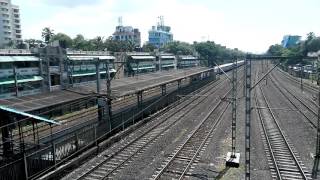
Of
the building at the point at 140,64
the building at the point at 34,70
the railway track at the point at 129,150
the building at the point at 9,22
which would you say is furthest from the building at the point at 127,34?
the railway track at the point at 129,150

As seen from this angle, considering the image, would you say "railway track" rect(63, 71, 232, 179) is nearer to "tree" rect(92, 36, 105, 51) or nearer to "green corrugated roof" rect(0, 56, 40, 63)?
"green corrugated roof" rect(0, 56, 40, 63)

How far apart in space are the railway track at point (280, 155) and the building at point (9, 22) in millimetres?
119043

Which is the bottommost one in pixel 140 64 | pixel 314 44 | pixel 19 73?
pixel 19 73

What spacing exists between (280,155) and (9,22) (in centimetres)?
12968

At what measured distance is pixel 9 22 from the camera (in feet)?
414

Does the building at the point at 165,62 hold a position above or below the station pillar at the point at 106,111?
above

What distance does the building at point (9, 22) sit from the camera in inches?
4838

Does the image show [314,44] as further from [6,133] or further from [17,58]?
[6,133]

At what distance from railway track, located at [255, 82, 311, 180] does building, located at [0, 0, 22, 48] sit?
119 m

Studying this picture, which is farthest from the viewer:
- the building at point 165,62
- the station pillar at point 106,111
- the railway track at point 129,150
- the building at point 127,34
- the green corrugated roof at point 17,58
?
the building at point 127,34

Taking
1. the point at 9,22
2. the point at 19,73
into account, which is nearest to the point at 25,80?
the point at 19,73

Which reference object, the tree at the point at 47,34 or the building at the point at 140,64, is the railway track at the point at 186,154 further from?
the tree at the point at 47,34

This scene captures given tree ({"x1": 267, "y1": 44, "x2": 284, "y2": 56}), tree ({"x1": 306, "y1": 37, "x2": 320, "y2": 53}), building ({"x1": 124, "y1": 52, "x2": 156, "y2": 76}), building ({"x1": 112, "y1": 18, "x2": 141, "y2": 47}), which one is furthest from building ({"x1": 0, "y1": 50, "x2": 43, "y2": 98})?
building ({"x1": 112, "y1": 18, "x2": 141, "y2": 47})

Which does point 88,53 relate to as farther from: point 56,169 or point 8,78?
point 56,169
